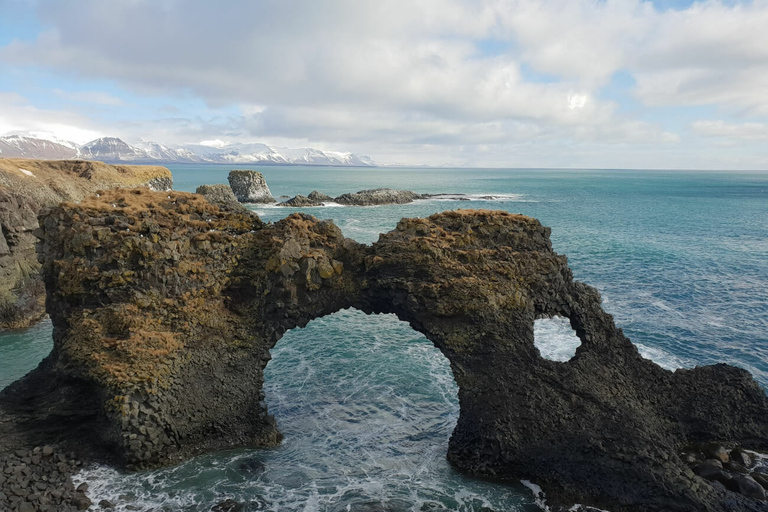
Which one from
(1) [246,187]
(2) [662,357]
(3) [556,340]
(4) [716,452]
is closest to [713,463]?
(4) [716,452]

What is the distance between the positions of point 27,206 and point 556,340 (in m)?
45.7

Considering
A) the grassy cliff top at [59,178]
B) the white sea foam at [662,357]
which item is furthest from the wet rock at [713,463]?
the grassy cliff top at [59,178]

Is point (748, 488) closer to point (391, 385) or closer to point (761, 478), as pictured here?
point (761, 478)

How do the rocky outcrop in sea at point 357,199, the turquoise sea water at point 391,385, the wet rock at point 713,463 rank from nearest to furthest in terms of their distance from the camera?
the turquoise sea water at point 391,385
the wet rock at point 713,463
the rocky outcrop in sea at point 357,199

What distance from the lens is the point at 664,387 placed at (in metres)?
20.8

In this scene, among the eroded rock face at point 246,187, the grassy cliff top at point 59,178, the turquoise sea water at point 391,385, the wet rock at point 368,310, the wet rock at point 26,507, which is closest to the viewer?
the wet rock at point 26,507

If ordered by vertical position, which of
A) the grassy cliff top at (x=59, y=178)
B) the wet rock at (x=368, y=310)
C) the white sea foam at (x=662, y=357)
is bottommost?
the white sea foam at (x=662, y=357)

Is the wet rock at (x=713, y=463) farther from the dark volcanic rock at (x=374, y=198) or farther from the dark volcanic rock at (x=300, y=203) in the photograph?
the dark volcanic rock at (x=374, y=198)

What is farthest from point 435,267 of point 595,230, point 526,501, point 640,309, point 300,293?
point 595,230

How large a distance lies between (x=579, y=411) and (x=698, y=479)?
4.45m

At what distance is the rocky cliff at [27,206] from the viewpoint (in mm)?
35594

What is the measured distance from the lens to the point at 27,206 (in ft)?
134

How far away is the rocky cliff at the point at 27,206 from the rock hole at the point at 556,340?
3759cm

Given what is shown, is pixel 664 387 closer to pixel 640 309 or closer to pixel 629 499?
pixel 629 499
